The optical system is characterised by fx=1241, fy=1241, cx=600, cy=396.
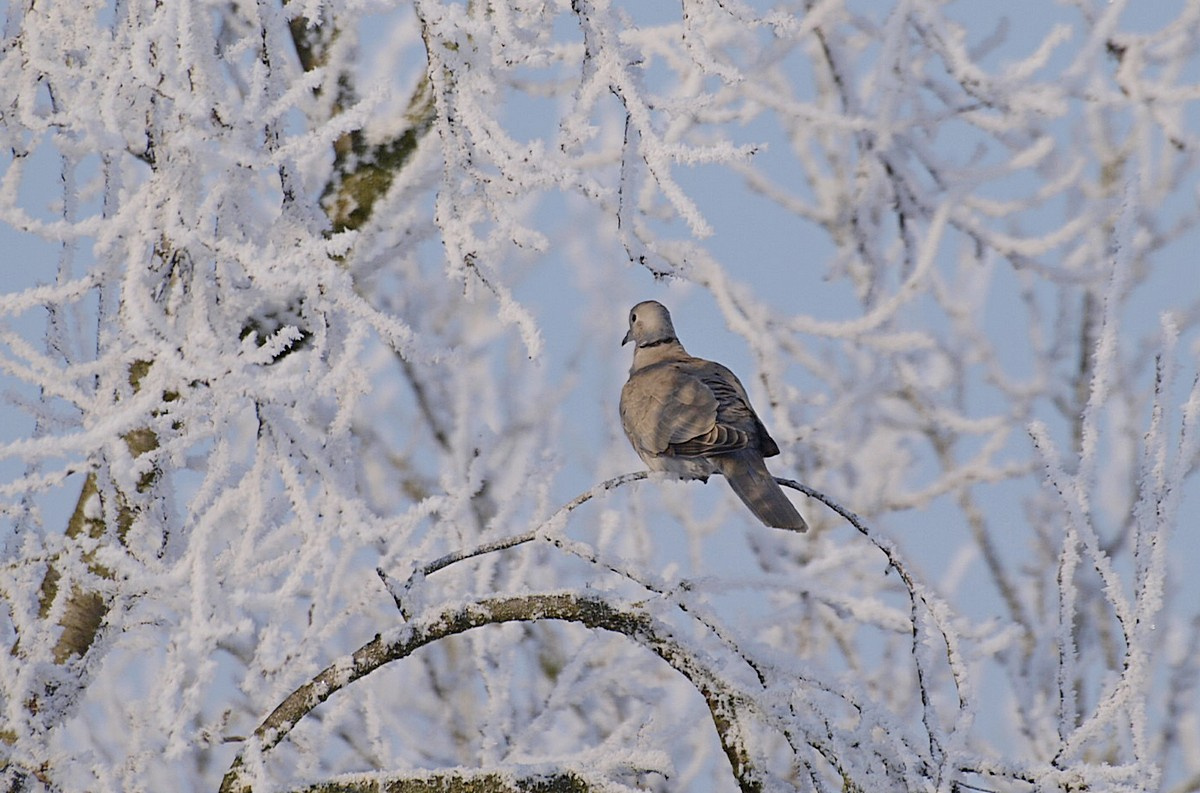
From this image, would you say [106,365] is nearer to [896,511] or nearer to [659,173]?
[659,173]

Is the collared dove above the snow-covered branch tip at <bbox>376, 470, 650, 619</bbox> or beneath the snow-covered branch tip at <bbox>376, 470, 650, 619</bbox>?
above

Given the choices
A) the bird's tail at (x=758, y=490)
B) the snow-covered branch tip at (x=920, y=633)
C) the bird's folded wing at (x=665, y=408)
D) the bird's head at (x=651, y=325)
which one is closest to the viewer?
the snow-covered branch tip at (x=920, y=633)

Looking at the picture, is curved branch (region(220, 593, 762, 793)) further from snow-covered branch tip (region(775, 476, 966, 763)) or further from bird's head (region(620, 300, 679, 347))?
bird's head (region(620, 300, 679, 347))

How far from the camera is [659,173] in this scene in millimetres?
2191

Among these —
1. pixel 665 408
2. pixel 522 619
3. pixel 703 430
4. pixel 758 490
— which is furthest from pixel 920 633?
pixel 665 408

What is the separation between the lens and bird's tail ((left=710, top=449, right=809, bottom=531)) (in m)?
3.74

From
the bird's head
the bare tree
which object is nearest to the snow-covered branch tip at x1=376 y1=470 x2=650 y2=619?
the bare tree

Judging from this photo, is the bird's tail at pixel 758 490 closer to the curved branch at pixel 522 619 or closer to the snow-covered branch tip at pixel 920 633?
the snow-covered branch tip at pixel 920 633

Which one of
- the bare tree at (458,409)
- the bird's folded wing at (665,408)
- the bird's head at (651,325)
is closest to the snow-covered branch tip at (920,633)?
the bare tree at (458,409)

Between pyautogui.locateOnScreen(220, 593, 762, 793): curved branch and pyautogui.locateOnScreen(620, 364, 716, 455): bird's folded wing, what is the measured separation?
6.32 ft

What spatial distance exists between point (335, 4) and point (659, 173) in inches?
36.4

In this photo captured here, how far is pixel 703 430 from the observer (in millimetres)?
4133

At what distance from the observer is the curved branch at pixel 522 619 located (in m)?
2.21

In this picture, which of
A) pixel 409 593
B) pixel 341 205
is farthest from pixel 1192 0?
pixel 409 593
